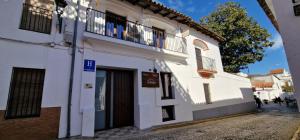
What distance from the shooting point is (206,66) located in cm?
1143

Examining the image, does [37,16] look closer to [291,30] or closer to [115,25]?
[115,25]

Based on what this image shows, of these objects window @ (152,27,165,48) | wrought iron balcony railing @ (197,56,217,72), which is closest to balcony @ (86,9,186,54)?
window @ (152,27,165,48)

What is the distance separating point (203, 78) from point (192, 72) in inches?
48.3

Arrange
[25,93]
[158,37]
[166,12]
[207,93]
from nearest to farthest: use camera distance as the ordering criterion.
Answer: [25,93] → [166,12] → [158,37] → [207,93]

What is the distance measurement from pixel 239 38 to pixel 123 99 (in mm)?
15495

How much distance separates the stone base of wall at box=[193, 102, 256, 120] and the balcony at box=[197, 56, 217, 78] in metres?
2.51

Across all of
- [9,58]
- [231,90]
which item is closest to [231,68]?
[231,90]

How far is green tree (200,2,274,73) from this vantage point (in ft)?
54.0

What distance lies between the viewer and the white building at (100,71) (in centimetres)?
495

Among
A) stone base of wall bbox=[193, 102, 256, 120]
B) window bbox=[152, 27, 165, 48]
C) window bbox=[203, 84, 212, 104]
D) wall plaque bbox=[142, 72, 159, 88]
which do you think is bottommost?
stone base of wall bbox=[193, 102, 256, 120]

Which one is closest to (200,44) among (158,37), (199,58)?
(199,58)

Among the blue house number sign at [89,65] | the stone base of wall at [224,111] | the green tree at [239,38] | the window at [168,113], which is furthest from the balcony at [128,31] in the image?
the green tree at [239,38]

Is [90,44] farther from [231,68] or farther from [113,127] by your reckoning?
[231,68]

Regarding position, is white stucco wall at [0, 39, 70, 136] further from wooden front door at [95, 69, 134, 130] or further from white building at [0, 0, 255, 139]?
wooden front door at [95, 69, 134, 130]
